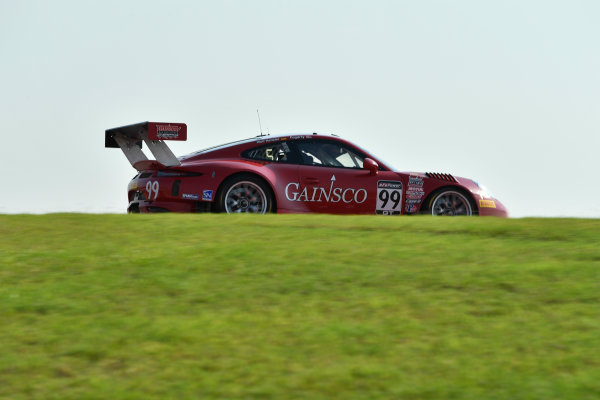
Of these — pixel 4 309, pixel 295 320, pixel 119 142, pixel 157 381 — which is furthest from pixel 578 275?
pixel 119 142

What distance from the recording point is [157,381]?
3641 millimetres

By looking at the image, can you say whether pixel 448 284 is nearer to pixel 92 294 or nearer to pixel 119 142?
pixel 92 294

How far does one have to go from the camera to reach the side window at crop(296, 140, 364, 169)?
36.8 ft

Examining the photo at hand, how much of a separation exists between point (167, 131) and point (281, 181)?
1.71 metres

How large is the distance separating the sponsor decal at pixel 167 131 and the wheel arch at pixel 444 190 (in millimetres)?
3769

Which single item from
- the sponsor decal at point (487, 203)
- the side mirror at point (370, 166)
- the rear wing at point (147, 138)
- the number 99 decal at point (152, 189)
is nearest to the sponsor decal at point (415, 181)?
the side mirror at point (370, 166)

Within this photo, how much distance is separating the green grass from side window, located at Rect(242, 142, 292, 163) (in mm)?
4138

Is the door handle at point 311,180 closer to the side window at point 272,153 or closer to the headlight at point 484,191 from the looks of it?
the side window at point 272,153

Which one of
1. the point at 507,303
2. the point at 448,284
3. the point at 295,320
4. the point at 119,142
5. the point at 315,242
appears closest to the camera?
the point at 295,320

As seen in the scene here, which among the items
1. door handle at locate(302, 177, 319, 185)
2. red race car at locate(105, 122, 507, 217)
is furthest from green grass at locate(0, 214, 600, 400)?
door handle at locate(302, 177, 319, 185)

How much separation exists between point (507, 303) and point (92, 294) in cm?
258

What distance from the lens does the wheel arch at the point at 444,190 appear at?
1145 centimetres

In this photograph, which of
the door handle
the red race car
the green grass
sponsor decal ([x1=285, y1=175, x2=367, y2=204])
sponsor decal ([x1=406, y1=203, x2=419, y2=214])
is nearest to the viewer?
the green grass

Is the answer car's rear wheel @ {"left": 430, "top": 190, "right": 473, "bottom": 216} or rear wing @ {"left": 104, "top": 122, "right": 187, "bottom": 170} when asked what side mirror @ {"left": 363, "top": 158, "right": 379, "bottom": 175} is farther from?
rear wing @ {"left": 104, "top": 122, "right": 187, "bottom": 170}
